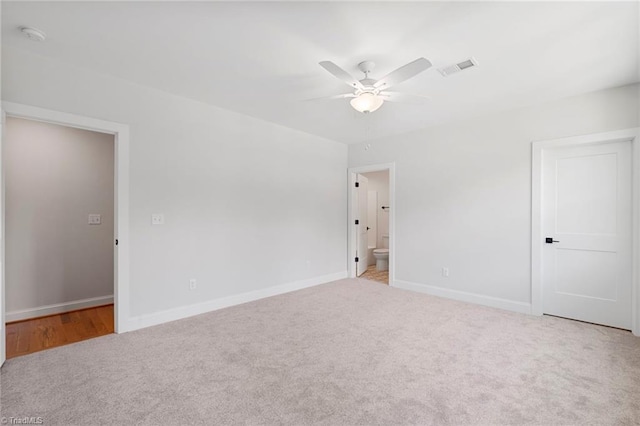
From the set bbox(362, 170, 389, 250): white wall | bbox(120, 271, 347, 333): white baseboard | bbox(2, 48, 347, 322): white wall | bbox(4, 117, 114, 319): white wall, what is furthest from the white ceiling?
bbox(362, 170, 389, 250): white wall

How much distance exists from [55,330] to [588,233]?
5.78 metres

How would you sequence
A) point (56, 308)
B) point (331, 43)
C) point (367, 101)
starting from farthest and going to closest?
point (56, 308) < point (367, 101) < point (331, 43)

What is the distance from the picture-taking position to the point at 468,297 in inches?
157

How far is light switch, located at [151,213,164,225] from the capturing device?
3.16 meters

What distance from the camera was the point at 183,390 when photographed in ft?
6.55

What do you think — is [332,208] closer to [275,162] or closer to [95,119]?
[275,162]

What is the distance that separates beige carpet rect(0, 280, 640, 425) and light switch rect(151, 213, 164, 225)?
110 cm

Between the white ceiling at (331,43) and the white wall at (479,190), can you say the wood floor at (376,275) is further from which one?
the white ceiling at (331,43)

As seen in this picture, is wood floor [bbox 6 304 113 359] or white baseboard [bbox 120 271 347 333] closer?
wood floor [bbox 6 304 113 359]

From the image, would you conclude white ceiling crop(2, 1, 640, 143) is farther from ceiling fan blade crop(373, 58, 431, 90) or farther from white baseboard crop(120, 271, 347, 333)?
white baseboard crop(120, 271, 347, 333)

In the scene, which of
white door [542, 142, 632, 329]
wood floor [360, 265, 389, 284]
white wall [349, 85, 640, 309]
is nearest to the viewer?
white door [542, 142, 632, 329]

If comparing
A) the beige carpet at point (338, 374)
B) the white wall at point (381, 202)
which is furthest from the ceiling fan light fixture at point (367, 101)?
the white wall at point (381, 202)

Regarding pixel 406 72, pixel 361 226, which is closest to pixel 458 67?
pixel 406 72

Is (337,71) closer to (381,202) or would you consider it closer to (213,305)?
(213,305)
